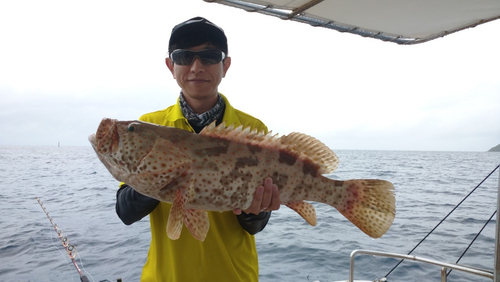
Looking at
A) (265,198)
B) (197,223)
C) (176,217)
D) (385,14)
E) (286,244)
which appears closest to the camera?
(176,217)

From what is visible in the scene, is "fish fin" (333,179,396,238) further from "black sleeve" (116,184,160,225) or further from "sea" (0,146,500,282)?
"sea" (0,146,500,282)

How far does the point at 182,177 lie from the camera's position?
→ 2535 mm

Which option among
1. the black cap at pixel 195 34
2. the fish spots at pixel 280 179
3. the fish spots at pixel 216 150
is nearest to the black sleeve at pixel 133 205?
the fish spots at pixel 216 150

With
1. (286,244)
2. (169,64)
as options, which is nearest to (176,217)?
(169,64)

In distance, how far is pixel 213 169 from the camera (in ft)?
8.51

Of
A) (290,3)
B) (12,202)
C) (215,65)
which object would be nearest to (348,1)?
(290,3)

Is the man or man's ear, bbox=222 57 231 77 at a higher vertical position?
man's ear, bbox=222 57 231 77

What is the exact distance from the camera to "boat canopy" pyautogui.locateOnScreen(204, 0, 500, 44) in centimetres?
402

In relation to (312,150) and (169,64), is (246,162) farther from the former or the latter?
(169,64)

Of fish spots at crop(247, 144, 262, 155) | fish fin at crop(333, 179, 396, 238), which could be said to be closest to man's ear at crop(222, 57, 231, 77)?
fish spots at crop(247, 144, 262, 155)

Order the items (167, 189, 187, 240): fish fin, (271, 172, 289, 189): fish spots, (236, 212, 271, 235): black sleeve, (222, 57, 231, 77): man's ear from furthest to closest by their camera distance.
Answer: (222, 57, 231, 77): man's ear → (236, 212, 271, 235): black sleeve → (271, 172, 289, 189): fish spots → (167, 189, 187, 240): fish fin

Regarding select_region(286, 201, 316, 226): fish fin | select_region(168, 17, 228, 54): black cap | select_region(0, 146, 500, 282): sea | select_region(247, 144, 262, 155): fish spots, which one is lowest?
select_region(0, 146, 500, 282): sea

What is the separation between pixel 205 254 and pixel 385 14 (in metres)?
3.86

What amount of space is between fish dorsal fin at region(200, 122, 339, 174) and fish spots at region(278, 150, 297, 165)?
0.13ft
